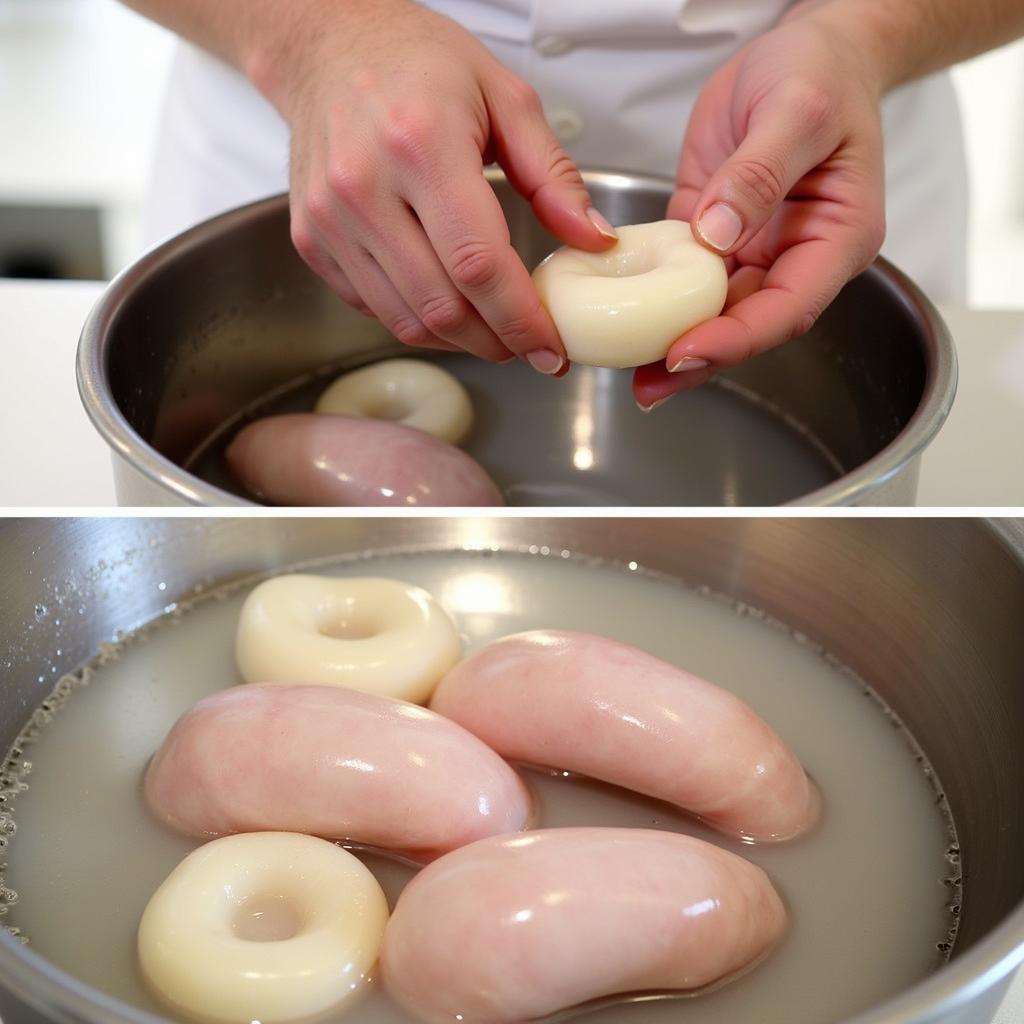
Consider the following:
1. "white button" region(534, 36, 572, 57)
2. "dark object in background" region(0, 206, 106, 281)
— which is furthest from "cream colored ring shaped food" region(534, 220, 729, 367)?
"dark object in background" region(0, 206, 106, 281)

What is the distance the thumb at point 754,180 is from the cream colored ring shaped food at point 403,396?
10.2 inches

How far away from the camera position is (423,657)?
737 millimetres

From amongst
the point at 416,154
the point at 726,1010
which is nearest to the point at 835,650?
the point at 726,1010

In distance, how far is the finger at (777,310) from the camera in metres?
0.69

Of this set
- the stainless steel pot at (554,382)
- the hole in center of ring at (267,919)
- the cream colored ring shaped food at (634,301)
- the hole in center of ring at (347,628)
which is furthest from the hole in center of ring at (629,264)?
the hole in center of ring at (267,919)

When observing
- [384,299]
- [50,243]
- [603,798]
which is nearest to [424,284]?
[384,299]

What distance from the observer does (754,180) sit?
677mm

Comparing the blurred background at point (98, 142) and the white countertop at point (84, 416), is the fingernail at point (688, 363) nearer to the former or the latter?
the white countertop at point (84, 416)

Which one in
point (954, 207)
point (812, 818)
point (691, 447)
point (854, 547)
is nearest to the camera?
point (812, 818)

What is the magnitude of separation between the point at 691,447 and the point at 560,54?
0.29 metres

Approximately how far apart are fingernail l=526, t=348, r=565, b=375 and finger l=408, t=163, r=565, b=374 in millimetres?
35

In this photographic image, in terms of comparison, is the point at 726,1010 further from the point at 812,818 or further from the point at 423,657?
the point at 423,657

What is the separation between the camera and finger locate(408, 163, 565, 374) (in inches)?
25.1

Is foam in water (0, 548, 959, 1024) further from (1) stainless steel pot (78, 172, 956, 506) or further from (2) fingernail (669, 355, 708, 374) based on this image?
(2) fingernail (669, 355, 708, 374)
